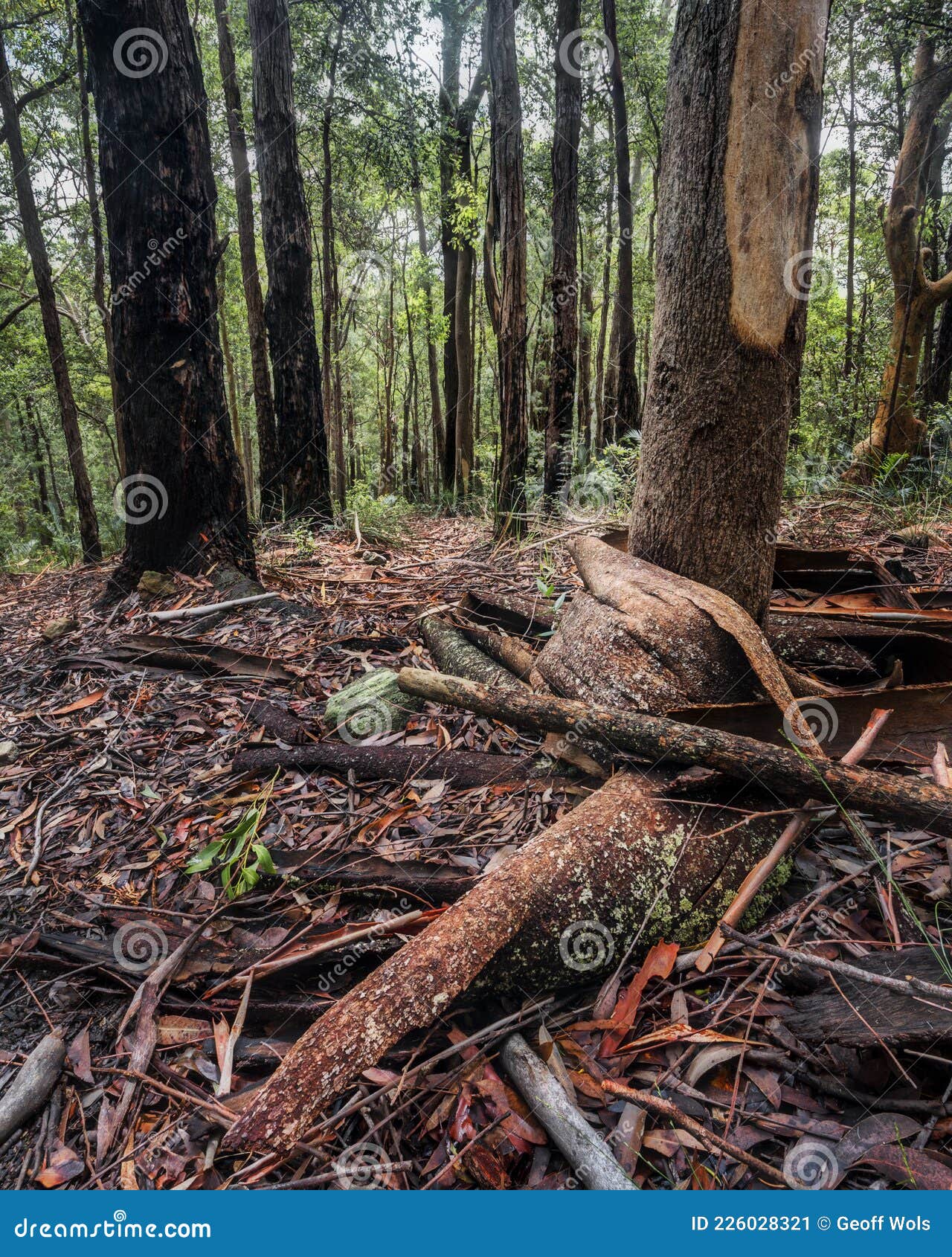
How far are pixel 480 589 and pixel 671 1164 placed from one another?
10.6 ft

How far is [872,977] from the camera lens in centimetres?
130

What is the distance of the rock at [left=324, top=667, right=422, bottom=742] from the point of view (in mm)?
2842

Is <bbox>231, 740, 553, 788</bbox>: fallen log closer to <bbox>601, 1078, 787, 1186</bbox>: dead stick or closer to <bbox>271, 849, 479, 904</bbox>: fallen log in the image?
<bbox>271, 849, 479, 904</bbox>: fallen log

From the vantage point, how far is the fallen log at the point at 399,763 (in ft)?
7.86

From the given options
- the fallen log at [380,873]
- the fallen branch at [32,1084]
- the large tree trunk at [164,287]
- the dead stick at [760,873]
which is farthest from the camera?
the large tree trunk at [164,287]

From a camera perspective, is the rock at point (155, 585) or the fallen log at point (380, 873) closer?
the fallen log at point (380, 873)

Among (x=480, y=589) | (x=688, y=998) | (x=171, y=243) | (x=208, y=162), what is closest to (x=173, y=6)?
(x=208, y=162)

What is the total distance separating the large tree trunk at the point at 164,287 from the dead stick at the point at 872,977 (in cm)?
423

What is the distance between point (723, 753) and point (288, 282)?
7.33 m

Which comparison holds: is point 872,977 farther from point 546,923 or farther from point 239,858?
point 239,858

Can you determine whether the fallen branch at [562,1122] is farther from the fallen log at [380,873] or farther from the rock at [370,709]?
the rock at [370,709]

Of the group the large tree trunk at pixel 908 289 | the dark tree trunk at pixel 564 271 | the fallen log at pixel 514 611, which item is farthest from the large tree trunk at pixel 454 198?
the fallen log at pixel 514 611

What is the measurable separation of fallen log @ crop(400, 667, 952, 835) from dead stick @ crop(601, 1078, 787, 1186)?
0.82m

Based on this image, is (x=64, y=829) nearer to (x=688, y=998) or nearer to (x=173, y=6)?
(x=688, y=998)
